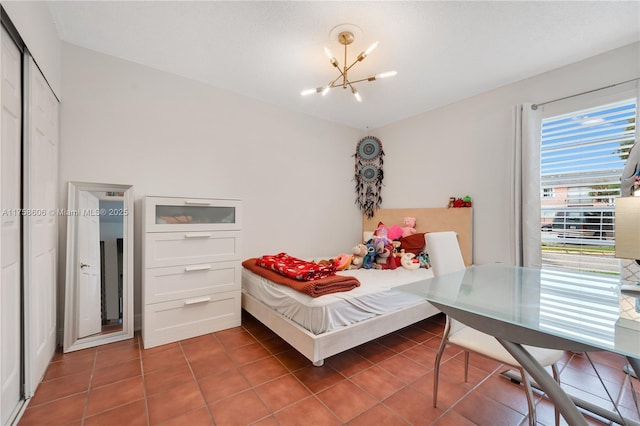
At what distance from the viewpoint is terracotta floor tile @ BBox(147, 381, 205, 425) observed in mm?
1457

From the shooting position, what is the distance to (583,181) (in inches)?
96.8

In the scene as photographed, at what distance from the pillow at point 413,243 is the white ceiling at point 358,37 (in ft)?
5.63

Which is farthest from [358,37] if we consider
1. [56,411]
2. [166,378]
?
[56,411]

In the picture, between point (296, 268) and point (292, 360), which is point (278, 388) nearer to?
point (292, 360)

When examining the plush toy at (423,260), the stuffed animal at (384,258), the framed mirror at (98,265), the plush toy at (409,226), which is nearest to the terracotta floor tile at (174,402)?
the framed mirror at (98,265)

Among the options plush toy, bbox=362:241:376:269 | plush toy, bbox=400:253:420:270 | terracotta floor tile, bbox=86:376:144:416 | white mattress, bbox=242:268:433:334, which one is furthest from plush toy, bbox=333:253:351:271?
terracotta floor tile, bbox=86:376:144:416

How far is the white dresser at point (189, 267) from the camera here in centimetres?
223

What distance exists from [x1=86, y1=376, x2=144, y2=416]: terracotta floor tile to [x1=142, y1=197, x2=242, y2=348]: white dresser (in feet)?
1.60

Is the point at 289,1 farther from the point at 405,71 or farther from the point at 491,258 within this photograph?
the point at 491,258

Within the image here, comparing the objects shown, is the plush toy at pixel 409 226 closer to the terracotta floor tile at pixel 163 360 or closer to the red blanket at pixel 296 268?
the red blanket at pixel 296 268

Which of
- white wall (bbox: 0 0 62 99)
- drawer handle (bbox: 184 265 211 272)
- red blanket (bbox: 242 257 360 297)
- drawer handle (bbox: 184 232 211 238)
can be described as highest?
white wall (bbox: 0 0 62 99)

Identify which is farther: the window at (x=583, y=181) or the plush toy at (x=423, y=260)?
the plush toy at (x=423, y=260)

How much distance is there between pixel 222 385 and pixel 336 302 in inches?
35.4

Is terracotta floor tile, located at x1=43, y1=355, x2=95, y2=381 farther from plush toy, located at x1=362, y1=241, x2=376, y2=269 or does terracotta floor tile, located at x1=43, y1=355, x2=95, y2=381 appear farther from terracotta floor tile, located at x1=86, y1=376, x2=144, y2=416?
plush toy, located at x1=362, y1=241, x2=376, y2=269
